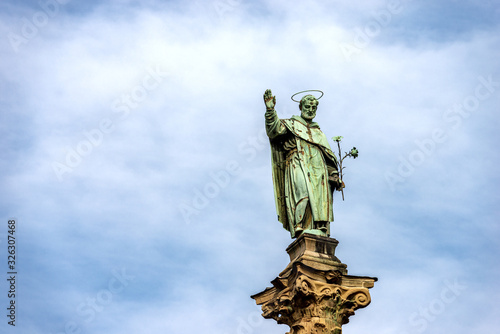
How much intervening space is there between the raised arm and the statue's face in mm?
1207

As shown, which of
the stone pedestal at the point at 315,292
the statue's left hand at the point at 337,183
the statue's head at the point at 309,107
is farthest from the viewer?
the statue's head at the point at 309,107

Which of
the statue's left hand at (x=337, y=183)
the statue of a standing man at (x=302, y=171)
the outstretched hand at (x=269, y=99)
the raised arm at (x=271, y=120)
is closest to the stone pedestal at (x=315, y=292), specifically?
the statue of a standing man at (x=302, y=171)

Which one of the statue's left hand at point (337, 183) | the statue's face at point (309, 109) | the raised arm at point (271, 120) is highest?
the statue's face at point (309, 109)

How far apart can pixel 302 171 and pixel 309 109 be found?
7.57ft

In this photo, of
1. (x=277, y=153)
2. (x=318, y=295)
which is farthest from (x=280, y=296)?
(x=277, y=153)

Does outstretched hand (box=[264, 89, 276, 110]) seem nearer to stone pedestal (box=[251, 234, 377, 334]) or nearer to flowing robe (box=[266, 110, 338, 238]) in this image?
flowing robe (box=[266, 110, 338, 238])

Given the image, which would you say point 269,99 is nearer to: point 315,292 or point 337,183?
point 337,183

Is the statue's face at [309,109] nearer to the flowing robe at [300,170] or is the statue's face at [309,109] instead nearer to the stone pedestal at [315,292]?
the flowing robe at [300,170]

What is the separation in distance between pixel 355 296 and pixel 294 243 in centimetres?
224

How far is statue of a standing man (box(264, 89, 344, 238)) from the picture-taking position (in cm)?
2283

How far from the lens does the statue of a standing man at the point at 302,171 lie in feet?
74.9

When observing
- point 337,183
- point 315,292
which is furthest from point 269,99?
point 315,292

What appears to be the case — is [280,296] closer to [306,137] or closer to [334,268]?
[334,268]

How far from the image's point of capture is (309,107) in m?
24.7
